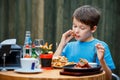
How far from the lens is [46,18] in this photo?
15.0 ft

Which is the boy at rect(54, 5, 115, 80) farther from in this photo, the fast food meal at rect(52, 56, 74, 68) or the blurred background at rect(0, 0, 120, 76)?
the blurred background at rect(0, 0, 120, 76)

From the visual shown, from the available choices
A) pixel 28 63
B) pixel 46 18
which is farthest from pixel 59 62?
pixel 46 18

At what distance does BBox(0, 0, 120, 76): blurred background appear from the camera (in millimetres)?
4570

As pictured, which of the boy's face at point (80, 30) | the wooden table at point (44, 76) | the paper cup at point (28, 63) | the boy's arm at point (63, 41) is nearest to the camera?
the wooden table at point (44, 76)

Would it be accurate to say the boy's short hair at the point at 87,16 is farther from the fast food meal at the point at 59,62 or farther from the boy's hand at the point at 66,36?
the fast food meal at the point at 59,62

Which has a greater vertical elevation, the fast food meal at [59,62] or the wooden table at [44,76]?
the fast food meal at [59,62]

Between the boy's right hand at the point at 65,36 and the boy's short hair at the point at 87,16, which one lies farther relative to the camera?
A: the boy's right hand at the point at 65,36

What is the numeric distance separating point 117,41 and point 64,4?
2.85ft

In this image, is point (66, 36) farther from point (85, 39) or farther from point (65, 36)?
point (85, 39)

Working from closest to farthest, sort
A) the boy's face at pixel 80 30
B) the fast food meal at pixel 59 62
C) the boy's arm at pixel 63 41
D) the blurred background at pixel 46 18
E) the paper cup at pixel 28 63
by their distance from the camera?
the paper cup at pixel 28 63 → the fast food meal at pixel 59 62 → the boy's face at pixel 80 30 → the boy's arm at pixel 63 41 → the blurred background at pixel 46 18

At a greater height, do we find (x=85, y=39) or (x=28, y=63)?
(x=85, y=39)

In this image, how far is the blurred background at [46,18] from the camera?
15.0 feet

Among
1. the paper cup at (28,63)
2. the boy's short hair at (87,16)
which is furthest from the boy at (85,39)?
the paper cup at (28,63)

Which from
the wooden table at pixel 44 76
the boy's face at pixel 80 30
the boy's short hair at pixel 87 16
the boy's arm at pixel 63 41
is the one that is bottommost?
the wooden table at pixel 44 76
